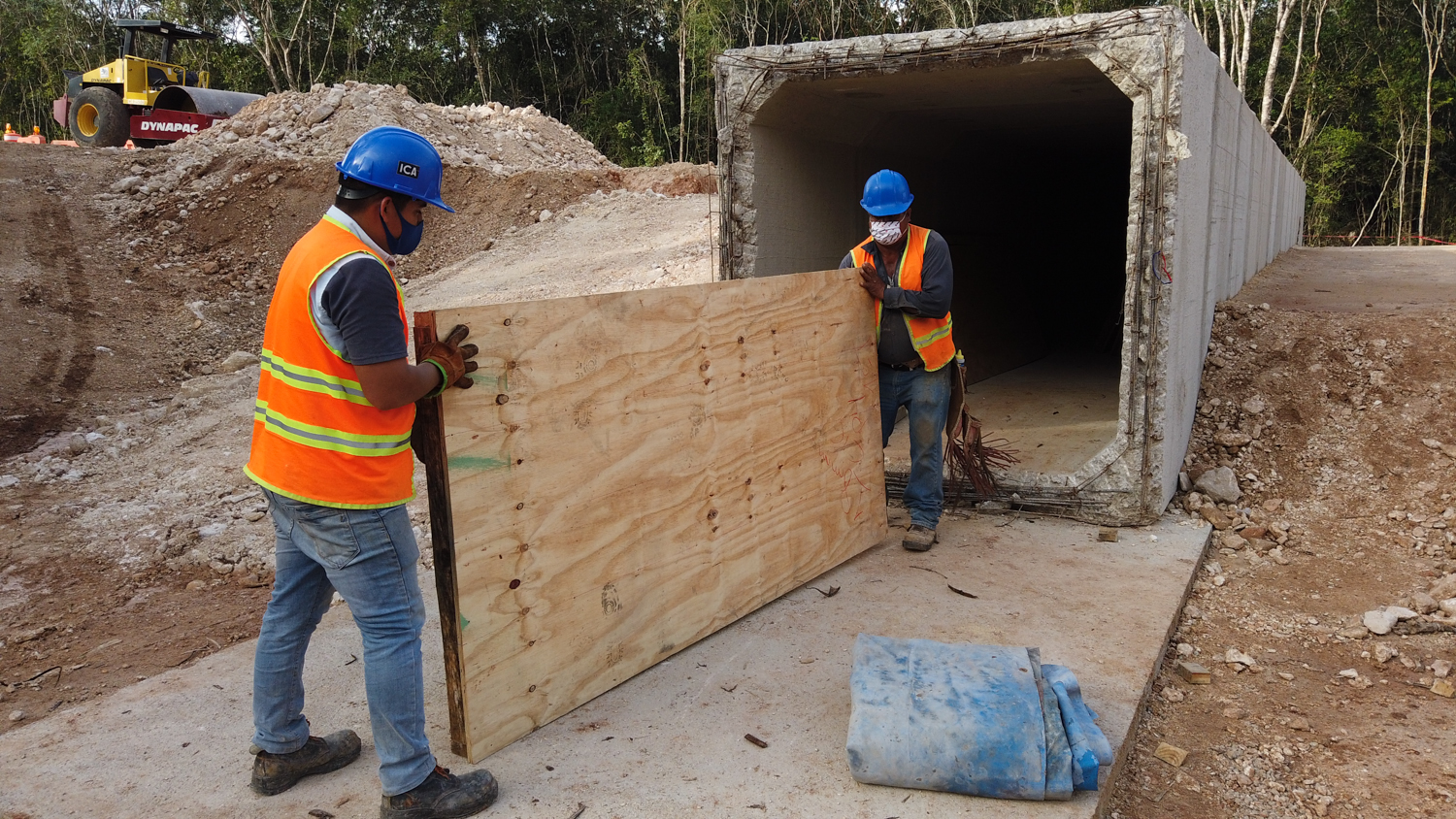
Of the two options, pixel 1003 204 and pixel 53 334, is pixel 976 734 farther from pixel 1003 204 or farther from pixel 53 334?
pixel 53 334

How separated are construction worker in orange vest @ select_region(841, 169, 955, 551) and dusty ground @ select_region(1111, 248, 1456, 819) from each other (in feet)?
4.61

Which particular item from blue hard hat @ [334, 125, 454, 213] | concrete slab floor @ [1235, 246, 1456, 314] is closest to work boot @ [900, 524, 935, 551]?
blue hard hat @ [334, 125, 454, 213]

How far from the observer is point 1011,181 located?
34.7 feet

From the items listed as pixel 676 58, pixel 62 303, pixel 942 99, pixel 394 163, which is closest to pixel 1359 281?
pixel 942 99

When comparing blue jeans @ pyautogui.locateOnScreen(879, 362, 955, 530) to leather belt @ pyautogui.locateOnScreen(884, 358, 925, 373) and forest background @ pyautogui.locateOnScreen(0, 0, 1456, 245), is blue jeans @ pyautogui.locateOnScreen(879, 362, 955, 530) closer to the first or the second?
leather belt @ pyautogui.locateOnScreen(884, 358, 925, 373)

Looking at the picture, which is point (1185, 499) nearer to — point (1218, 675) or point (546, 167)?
point (1218, 675)

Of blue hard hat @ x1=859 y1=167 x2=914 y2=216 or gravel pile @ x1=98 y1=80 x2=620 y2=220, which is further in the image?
gravel pile @ x1=98 y1=80 x2=620 y2=220

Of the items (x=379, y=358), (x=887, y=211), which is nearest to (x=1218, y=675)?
(x=887, y=211)


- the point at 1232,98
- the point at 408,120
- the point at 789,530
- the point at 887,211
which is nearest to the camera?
the point at 789,530

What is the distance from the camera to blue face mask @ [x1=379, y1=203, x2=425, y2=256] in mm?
2730

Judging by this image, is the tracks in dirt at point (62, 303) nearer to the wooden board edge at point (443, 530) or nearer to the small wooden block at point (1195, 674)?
the wooden board edge at point (443, 530)

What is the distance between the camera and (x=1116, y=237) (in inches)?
531

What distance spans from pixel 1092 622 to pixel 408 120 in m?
16.0

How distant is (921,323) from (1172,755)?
2310 mm
